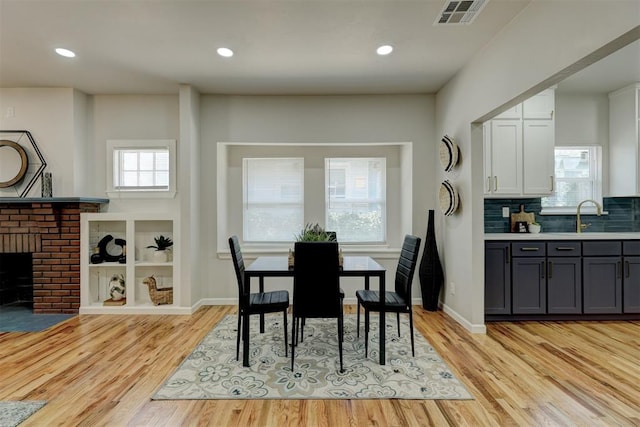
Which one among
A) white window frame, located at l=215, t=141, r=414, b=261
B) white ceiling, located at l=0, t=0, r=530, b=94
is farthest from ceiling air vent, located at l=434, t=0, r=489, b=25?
white window frame, located at l=215, t=141, r=414, b=261

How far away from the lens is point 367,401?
2.22m

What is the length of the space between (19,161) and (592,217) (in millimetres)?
7347

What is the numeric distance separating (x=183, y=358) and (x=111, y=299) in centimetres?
205

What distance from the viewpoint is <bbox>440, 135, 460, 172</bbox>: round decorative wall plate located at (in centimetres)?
377

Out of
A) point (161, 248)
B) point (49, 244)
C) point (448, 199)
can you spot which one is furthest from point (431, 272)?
point (49, 244)

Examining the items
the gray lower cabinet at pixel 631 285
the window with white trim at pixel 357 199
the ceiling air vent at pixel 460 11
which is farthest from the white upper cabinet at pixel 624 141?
the ceiling air vent at pixel 460 11

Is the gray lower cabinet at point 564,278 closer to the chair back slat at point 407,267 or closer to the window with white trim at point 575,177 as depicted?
the window with white trim at point 575,177

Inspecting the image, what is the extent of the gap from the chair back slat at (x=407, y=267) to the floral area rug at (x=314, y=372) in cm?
52

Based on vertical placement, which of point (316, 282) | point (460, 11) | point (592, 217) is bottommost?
point (316, 282)

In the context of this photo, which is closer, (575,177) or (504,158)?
(504,158)

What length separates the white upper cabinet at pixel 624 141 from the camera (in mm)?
4117

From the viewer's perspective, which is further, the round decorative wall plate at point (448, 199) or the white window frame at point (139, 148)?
the white window frame at point (139, 148)

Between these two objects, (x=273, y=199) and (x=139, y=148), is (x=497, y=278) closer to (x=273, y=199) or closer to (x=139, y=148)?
(x=273, y=199)

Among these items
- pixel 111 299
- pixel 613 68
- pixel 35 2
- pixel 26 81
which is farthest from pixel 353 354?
pixel 26 81
